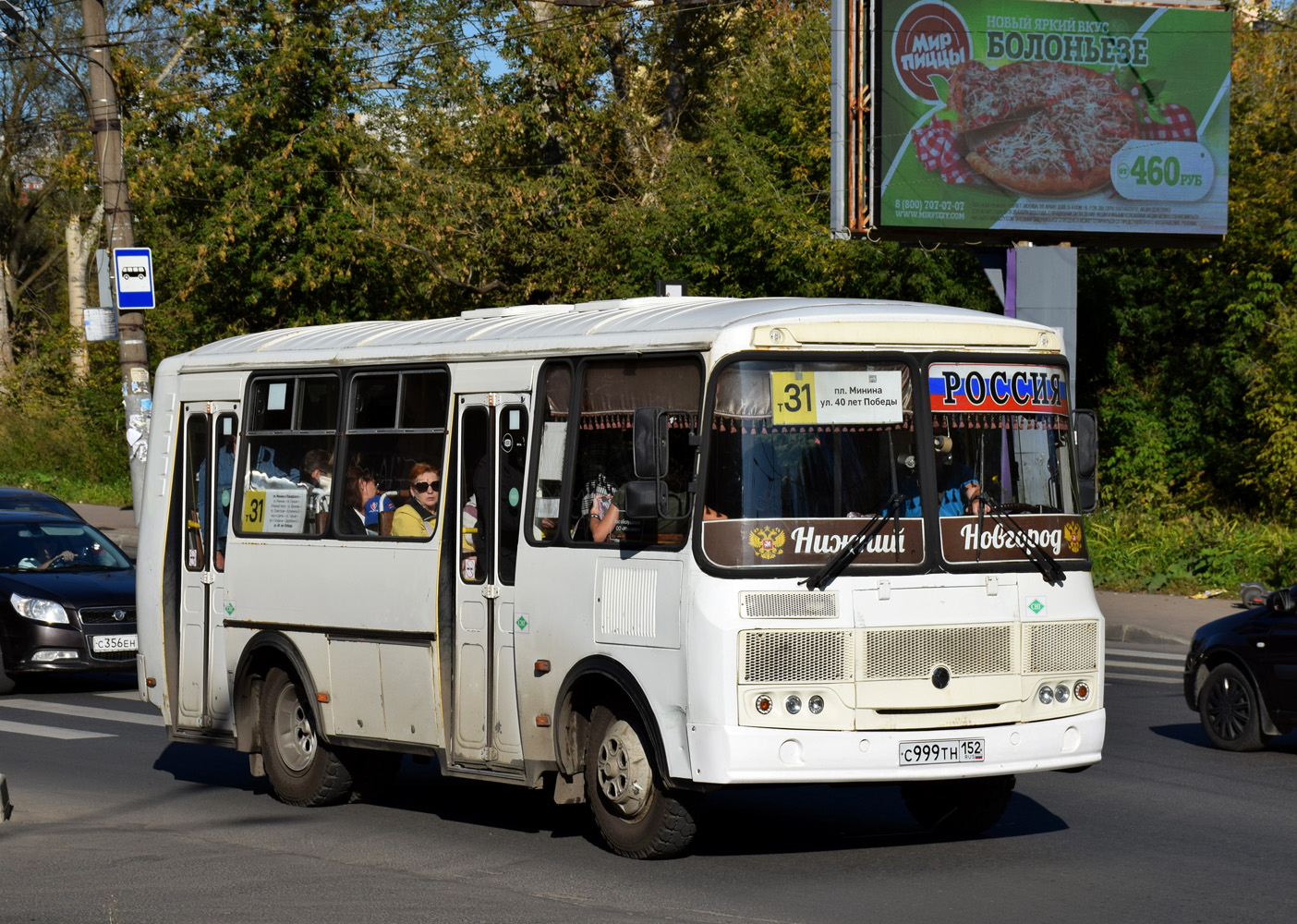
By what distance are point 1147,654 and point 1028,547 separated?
424 inches

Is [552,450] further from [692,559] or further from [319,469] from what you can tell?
[319,469]

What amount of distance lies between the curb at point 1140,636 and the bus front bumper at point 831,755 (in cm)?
1187

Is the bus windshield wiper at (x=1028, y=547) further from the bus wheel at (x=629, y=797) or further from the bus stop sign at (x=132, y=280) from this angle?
the bus stop sign at (x=132, y=280)

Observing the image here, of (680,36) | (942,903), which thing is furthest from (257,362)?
(680,36)

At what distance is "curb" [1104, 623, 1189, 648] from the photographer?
19.6 metres

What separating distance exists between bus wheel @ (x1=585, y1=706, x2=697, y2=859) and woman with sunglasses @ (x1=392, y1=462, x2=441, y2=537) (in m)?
1.58

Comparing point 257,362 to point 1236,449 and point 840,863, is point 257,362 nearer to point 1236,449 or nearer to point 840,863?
point 840,863

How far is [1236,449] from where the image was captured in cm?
2833

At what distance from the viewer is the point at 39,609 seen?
15.7m

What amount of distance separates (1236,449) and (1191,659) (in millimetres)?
16537

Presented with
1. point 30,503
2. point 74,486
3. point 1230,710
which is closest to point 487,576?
point 1230,710

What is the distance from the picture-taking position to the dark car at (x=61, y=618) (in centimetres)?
1556

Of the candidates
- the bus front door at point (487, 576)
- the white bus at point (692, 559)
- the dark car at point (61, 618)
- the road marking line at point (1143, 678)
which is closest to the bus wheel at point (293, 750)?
the white bus at point (692, 559)

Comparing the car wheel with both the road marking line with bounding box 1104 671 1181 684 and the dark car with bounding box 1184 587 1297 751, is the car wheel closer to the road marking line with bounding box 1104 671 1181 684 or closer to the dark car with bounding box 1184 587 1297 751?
Answer: the dark car with bounding box 1184 587 1297 751
